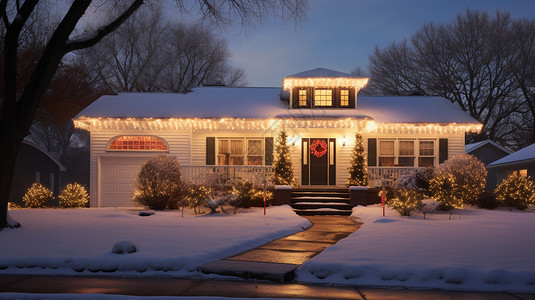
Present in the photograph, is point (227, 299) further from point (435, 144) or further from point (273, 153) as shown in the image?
point (435, 144)

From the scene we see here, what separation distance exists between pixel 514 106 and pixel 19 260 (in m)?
35.7

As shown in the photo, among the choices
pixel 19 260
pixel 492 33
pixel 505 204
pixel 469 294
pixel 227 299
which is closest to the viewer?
A: pixel 227 299

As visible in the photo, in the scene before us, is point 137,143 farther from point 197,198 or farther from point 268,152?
point 197,198

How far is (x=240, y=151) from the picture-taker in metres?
19.8

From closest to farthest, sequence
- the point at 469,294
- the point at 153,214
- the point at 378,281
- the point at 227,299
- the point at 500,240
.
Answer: the point at 227,299 → the point at 469,294 → the point at 378,281 → the point at 500,240 → the point at 153,214

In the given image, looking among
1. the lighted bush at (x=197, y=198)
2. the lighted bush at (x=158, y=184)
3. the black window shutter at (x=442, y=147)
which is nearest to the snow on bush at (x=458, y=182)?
the black window shutter at (x=442, y=147)

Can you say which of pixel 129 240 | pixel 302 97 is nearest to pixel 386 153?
pixel 302 97

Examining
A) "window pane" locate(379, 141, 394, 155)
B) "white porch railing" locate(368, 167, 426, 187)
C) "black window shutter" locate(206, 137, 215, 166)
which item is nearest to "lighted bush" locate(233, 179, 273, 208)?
"black window shutter" locate(206, 137, 215, 166)

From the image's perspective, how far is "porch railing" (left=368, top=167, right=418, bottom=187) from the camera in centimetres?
1767

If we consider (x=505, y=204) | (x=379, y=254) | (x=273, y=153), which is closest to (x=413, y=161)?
(x=505, y=204)

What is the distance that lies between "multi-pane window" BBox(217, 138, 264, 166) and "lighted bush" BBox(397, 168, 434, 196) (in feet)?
20.4

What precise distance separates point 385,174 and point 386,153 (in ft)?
6.94

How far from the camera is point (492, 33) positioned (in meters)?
32.5

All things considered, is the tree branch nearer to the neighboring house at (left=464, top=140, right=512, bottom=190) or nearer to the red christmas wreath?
the red christmas wreath
